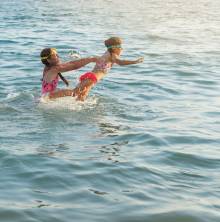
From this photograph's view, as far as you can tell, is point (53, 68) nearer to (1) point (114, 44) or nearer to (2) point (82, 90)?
(2) point (82, 90)

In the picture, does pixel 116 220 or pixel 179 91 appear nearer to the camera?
pixel 116 220

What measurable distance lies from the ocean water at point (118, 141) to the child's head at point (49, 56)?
78 centimetres

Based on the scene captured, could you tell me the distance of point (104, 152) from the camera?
7.97 metres

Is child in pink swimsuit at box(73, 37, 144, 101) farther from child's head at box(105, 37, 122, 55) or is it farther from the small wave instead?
the small wave

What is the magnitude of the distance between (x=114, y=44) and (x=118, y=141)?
2941 mm

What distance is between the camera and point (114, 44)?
10914 mm

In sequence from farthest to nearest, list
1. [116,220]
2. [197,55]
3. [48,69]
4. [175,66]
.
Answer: [197,55] → [175,66] → [48,69] → [116,220]

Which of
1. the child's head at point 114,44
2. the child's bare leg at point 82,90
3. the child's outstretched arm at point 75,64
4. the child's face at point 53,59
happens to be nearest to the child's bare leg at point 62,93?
the child's bare leg at point 82,90

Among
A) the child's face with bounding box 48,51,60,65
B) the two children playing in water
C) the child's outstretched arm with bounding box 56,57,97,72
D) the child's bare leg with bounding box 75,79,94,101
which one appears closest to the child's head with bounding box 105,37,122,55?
the two children playing in water

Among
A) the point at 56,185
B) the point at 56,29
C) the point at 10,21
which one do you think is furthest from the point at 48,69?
the point at 10,21

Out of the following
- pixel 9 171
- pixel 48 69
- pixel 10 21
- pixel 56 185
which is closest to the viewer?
pixel 56 185

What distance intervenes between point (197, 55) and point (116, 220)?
12.3 meters

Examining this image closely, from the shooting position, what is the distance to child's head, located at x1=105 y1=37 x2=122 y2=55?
10898 mm

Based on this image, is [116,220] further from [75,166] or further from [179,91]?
[179,91]
